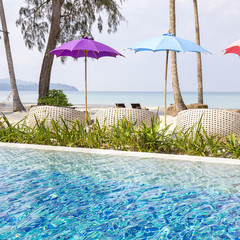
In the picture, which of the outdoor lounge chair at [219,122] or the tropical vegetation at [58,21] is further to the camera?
the tropical vegetation at [58,21]

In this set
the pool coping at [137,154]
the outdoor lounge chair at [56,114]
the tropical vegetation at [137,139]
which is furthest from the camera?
the outdoor lounge chair at [56,114]

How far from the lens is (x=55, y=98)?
16281mm

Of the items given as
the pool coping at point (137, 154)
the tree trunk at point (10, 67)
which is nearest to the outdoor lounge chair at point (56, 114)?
the pool coping at point (137, 154)

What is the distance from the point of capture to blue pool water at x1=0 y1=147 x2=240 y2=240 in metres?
2.71

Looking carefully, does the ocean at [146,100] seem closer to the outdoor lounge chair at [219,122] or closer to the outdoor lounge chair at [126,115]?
the outdoor lounge chair at [126,115]

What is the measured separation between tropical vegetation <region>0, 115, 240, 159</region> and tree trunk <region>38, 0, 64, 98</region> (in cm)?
1118

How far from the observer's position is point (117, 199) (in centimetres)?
338

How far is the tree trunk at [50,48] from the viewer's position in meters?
17.5

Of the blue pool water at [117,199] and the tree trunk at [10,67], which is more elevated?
the tree trunk at [10,67]

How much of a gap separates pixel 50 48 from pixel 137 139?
43.1ft

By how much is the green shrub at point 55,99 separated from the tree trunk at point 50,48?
0.91 metres

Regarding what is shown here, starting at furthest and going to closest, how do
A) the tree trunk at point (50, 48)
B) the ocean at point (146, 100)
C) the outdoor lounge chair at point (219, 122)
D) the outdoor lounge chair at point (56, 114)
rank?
the ocean at point (146, 100), the tree trunk at point (50, 48), the outdoor lounge chair at point (56, 114), the outdoor lounge chair at point (219, 122)

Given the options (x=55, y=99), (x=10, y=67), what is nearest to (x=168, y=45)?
(x=55, y=99)

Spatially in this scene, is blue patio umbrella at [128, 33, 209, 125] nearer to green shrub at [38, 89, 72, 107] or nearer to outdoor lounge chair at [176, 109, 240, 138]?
outdoor lounge chair at [176, 109, 240, 138]
